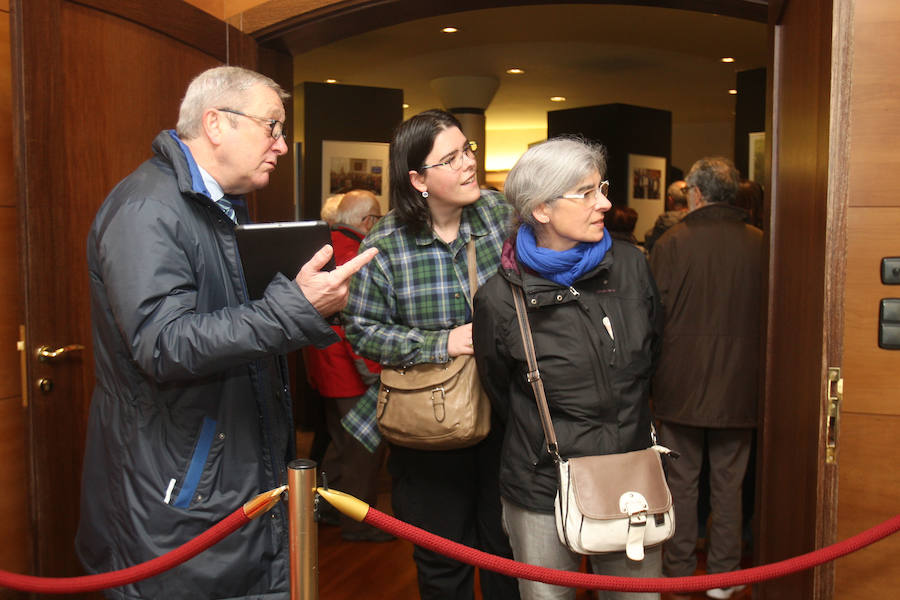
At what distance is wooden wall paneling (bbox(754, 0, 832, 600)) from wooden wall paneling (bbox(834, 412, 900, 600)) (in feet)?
0.36

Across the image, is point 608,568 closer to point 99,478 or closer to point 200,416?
point 200,416

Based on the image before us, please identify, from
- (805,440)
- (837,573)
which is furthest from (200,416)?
(837,573)

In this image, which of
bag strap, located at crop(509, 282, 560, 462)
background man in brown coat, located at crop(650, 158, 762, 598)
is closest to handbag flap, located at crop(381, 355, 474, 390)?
bag strap, located at crop(509, 282, 560, 462)

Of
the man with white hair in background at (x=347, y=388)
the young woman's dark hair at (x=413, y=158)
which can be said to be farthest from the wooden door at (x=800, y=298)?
the man with white hair in background at (x=347, y=388)

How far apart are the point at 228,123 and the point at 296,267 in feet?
1.27

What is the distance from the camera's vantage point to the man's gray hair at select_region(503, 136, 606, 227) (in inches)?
82.1

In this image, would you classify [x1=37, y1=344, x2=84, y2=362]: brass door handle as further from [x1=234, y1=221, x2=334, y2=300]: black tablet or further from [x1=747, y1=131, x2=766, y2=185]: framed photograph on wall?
[x1=747, y1=131, x2=766, y2=185]: framed photograph on wall

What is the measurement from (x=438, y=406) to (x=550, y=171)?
716mm

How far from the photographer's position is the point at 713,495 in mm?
3625

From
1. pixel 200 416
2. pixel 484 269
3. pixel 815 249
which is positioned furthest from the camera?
pixel 484 269

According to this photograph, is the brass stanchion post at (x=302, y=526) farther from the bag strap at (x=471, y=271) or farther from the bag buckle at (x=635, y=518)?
the bag strap at (x=471, y=271)

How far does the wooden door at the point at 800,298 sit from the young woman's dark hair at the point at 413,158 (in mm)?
1002

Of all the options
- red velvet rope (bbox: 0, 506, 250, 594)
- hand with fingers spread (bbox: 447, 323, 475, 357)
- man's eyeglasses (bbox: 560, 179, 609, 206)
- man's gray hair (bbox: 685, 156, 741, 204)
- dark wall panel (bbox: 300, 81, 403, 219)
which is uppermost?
dark wall panel (bbox: 300, 81, 403, 219)

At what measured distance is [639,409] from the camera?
2027 mm
